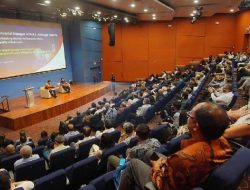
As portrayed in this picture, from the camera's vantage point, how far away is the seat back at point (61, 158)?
339 cm

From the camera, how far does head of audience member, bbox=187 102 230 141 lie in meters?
1.39

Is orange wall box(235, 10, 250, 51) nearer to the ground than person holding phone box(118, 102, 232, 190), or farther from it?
farther from it

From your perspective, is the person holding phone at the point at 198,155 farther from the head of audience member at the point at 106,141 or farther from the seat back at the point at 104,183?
the head of audience member at the point at 106,141

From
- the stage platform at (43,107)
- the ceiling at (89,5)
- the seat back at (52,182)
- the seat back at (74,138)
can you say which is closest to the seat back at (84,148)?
the seat back at (74,138)

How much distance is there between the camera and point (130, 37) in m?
15.3

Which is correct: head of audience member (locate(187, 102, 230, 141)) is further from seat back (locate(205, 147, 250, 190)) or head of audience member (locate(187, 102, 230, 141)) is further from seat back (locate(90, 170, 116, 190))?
seat back (locate(90, 170, 116, 190))

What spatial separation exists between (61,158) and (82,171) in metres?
0.76

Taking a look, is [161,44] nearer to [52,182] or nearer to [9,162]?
[9,162]

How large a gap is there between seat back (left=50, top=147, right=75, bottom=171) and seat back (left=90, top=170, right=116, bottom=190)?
1.35 m

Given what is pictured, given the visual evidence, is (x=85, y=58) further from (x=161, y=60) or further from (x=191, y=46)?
(x=191, y=46)

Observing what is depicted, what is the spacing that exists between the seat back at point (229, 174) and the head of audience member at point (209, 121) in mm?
Result: 166

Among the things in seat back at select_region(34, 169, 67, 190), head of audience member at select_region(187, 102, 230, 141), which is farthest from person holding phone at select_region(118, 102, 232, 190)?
seat back at select_region(34, 169, 67, 190)

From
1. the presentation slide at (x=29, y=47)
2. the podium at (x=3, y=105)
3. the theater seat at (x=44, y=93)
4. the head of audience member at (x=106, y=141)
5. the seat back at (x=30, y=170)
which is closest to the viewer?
the seat back at (x=30, y=170)

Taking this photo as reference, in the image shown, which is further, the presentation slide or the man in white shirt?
the presentation slide
